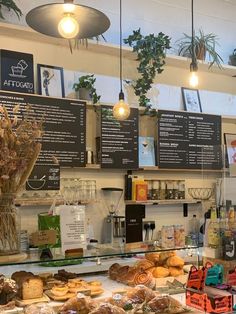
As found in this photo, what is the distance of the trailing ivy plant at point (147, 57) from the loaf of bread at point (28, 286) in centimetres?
311

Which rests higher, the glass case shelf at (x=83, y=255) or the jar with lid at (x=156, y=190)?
the jar with lid at (x=156, y=190)

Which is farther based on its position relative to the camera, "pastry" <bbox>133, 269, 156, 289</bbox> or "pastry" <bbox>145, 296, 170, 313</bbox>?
"pastry" <bbox>133, 269, 156, 289</bbox>

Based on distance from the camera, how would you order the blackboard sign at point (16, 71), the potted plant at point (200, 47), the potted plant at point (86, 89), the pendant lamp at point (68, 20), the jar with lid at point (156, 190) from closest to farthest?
the pendant lamp at point (68, 20), the blackboard sign at point (16, 71), the potted plant at point (86, 89), the jar with lid at point (156, 190), the potted plant at point (200, 47)

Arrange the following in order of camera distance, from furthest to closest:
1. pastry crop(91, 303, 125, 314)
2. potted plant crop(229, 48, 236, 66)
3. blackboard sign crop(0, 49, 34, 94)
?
potted plant crop(229, 48, 236, 66) → blackboard sign crop(0, 49, 34, 94) → pastry crop(91, 303, 125, 314)

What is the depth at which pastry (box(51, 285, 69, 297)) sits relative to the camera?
6.11 feet

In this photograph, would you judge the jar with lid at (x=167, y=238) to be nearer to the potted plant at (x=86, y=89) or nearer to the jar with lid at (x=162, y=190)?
the jar with lid at (x=162, y=190)

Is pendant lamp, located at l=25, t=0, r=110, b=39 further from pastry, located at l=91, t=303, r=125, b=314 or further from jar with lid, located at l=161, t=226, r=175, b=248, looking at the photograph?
pastry, located at l=91, t=303, r=125, b=314

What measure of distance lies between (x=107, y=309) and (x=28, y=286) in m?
0.38

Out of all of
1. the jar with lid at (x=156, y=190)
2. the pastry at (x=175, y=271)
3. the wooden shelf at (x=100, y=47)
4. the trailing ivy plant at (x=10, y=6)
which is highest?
the trailing ivy plant at (x=10, y=6)

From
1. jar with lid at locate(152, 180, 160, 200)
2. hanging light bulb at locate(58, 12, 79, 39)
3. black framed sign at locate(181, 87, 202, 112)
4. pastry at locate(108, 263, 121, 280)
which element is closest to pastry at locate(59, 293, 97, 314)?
pastry at locate(108, 263, 121, 280)

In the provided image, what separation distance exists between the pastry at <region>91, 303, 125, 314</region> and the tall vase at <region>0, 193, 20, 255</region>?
0.40 metres

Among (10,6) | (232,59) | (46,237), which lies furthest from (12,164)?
(232,59)

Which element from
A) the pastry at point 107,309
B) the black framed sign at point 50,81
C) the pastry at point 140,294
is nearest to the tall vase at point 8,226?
the pastry at point 107,309

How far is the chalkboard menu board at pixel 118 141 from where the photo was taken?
450cm
